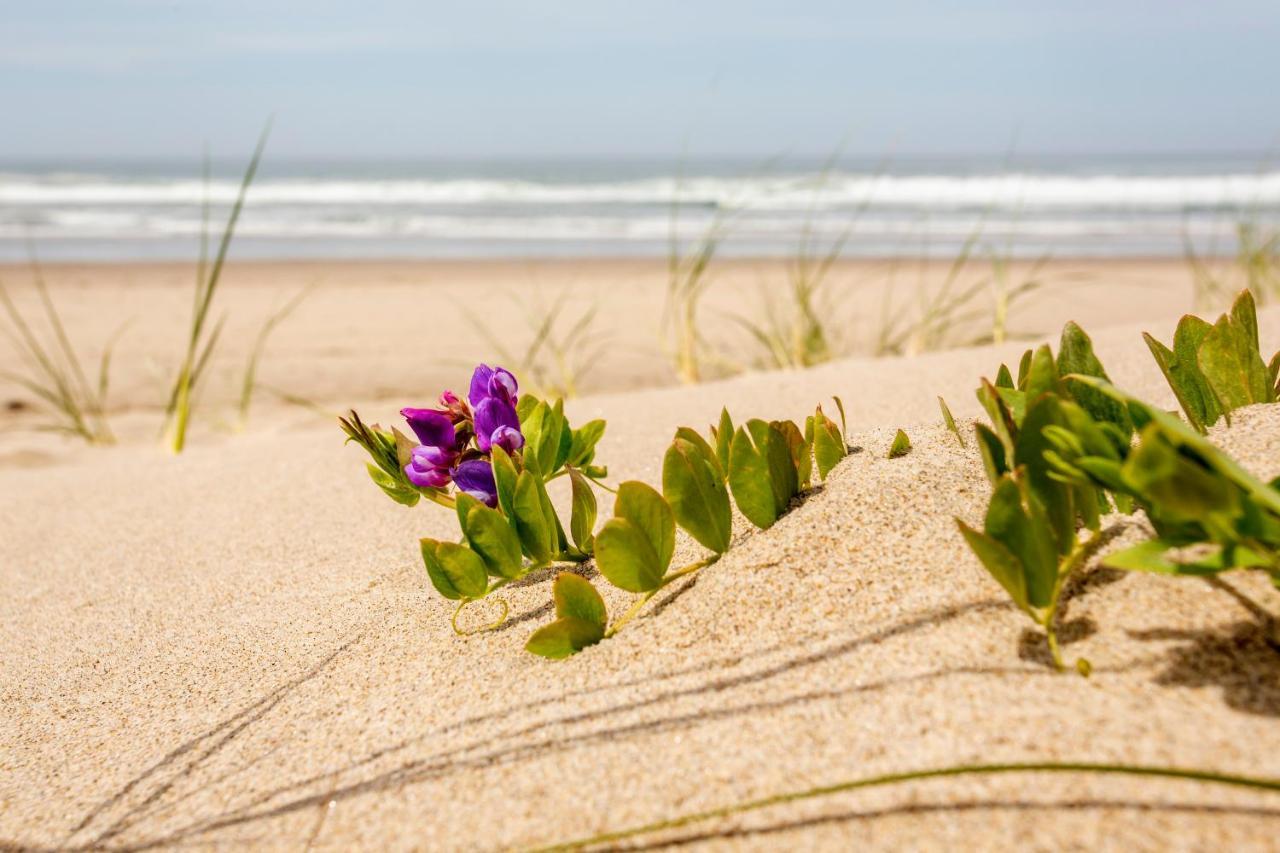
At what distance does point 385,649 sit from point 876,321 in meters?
5.70

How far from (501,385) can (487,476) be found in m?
0.11

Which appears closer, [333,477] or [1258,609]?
[1258,609]

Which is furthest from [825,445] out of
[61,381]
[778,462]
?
→ [61,381]

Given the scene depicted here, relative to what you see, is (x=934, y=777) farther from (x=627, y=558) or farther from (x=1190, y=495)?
(x=627, y=558)

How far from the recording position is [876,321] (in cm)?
655

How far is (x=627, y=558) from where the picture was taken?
40.9 inches

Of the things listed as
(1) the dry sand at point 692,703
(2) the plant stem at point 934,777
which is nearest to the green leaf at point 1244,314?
(1) the dry sand at point 692,703

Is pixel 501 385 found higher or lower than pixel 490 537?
higher

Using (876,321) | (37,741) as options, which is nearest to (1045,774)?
(37,741)

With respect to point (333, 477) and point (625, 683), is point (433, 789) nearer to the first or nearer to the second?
point (625, 683)

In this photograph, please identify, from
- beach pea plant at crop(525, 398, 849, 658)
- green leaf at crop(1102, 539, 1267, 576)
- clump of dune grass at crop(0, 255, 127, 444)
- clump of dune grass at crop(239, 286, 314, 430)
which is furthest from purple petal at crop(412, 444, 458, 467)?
clump of dune grass at crop(0, 255, 127, 444)

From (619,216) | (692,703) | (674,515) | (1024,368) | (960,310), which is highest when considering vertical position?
(1024,368)

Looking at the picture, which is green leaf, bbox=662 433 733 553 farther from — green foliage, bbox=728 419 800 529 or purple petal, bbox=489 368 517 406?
purple petal, bbox=489 368 517 406

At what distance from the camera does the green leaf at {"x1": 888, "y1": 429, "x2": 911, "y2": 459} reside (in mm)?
1217
